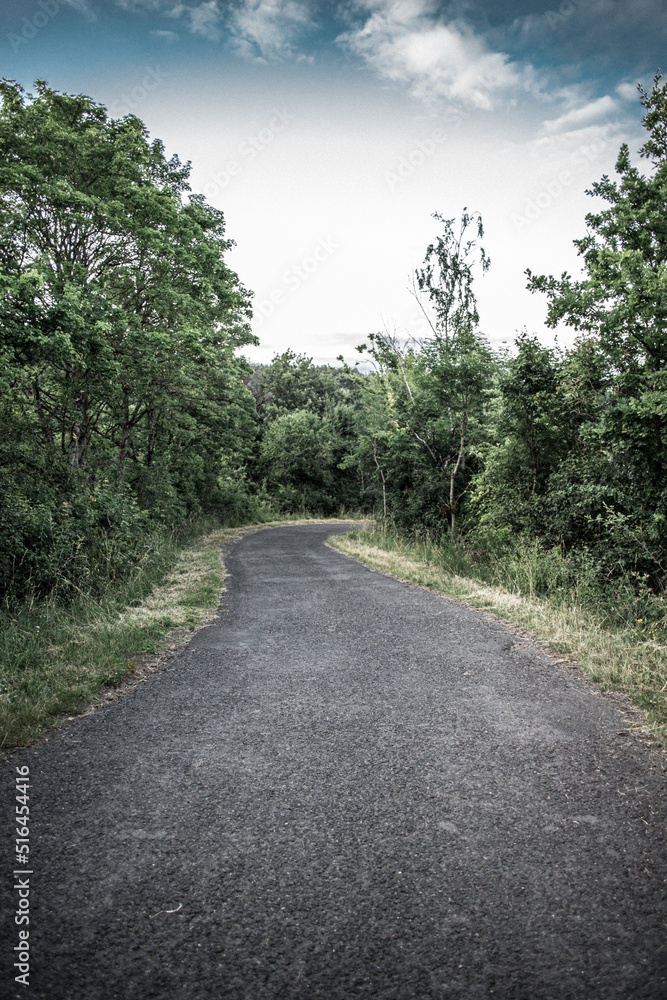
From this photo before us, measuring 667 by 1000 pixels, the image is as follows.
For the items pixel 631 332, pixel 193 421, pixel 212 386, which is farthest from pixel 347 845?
pixel 212 386

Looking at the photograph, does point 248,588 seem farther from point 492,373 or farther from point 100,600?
point 492,373

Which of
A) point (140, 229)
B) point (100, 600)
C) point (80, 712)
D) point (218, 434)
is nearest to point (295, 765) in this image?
point (80, 712)

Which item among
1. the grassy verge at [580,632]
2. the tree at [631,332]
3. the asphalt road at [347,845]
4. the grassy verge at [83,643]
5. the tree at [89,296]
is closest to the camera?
the asphalt road at [347,845]

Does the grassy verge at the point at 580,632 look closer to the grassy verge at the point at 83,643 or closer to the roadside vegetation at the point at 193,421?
the roadside vegetation at the point at 193,421

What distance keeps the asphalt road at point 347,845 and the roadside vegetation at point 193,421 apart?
97cm

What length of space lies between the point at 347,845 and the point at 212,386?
17.9 metres

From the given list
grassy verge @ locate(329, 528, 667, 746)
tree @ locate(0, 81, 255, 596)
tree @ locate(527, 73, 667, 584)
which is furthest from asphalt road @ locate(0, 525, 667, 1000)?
tree @ locate(0, 81, 255, 596)

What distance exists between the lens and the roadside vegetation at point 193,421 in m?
6.39

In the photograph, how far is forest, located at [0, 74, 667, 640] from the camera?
22.6 feet

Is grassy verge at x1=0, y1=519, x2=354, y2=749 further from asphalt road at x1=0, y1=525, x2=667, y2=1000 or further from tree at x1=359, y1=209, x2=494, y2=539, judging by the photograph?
tree at x1=359, y1=209, x2=494, y2=539

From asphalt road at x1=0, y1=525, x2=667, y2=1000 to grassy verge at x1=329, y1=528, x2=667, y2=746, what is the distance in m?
0.29

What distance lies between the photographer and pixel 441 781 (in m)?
3.16

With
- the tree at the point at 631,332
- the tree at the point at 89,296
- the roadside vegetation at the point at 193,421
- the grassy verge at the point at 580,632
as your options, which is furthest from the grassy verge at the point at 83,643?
the tree at the point at 631,332

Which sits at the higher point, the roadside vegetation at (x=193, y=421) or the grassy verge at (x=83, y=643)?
the roadside vegetation at (x=193, y=421)
